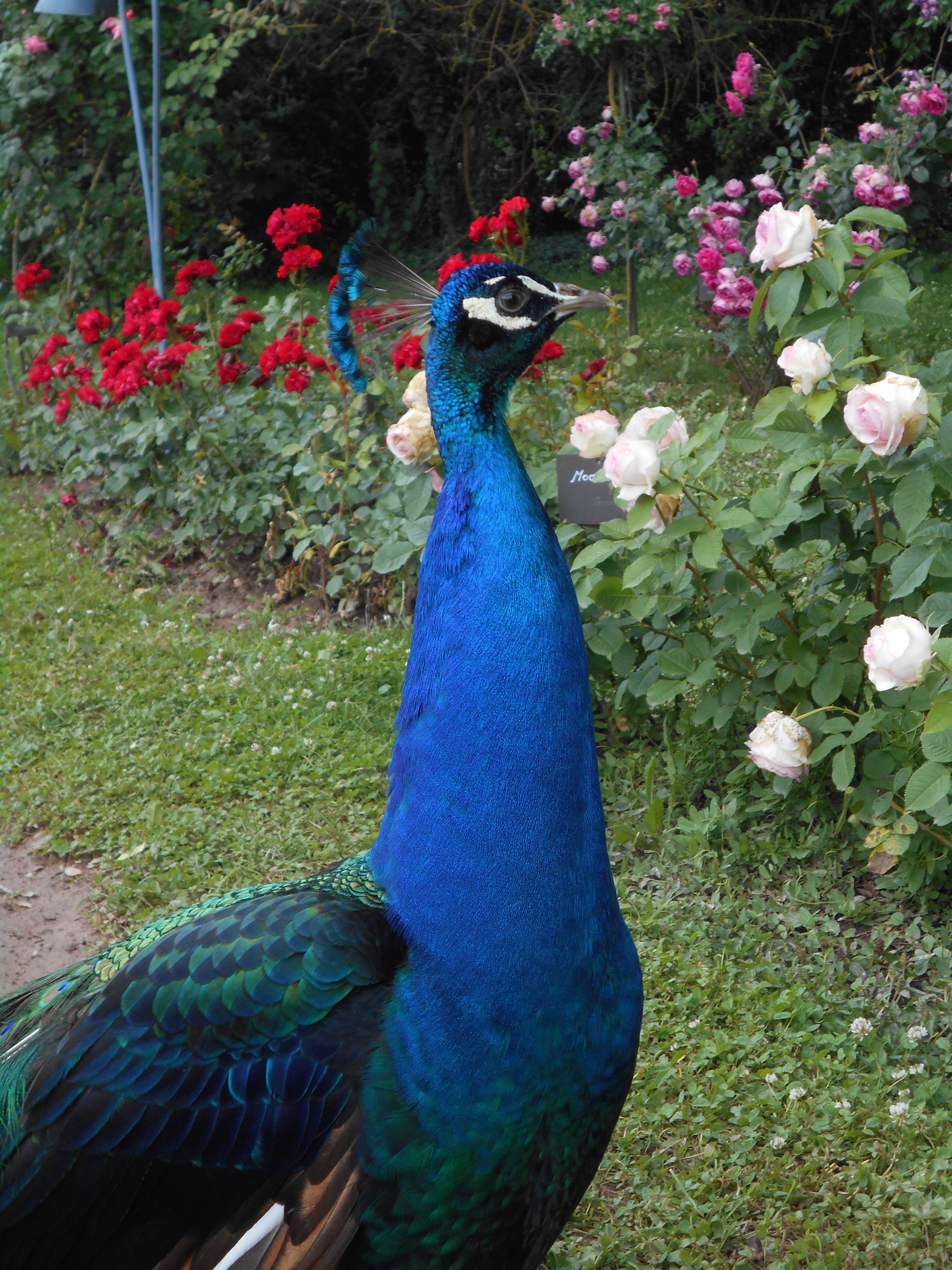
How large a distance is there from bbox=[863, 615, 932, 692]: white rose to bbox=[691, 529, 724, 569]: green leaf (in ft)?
1.61

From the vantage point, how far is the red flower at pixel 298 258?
420cm

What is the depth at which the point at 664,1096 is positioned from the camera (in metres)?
2.22

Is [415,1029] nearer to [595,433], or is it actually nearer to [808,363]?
[808,363]

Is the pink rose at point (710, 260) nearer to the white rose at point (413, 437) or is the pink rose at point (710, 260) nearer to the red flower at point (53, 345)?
the white rose at point (413, 437)

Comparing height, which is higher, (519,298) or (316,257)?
(519,298)

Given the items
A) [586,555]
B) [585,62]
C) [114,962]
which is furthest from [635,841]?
[585,62]

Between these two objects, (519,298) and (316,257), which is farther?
(316,257)

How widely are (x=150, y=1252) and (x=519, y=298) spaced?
1.21m

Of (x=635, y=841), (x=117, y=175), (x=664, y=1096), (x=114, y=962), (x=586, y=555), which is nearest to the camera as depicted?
(x=114, y=962)

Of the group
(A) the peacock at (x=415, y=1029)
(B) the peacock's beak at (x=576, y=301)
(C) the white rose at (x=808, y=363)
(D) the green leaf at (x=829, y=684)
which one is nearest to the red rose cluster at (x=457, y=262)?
(C) the white rose at (x=808, y=363)

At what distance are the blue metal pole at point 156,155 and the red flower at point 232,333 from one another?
1.63m

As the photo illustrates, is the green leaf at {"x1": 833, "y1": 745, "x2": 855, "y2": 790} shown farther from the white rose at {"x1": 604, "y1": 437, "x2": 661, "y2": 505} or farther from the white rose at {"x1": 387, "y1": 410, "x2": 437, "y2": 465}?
the white rose at {"x1": 387, "y1": 410, "x2": 437, "y2": 465}

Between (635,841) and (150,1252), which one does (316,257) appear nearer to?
(635,841)

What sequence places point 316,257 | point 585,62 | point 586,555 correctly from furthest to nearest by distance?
1. point 585,62
2. point 316,257
3. point 586,555
